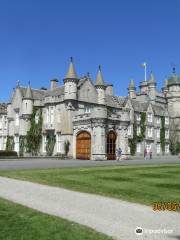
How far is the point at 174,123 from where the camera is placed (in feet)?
233

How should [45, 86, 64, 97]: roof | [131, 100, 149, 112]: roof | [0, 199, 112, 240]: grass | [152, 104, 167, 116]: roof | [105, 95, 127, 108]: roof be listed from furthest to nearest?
[152, 104, 167, 116]: roof → [131, 100, 149, 112]: roof → [105, 95, 127, 108]: roof → [45, 86, 64, 97]: roof → [0, 199, 112, 240]: grass

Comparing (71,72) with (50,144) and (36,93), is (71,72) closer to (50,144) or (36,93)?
(36,93)

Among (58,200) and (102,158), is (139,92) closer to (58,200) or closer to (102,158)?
(102,158)

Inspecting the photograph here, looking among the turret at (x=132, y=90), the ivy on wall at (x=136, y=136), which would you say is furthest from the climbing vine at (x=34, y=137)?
the turret at (x=132, y=90)

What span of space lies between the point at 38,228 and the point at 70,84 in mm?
39936

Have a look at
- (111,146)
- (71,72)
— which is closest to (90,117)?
(111,146)

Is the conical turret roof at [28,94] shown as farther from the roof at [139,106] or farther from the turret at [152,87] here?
the turret at [152,87]

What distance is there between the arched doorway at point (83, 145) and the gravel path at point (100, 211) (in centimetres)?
2979

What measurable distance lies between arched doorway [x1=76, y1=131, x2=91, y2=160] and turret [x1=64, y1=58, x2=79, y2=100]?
19.4ft

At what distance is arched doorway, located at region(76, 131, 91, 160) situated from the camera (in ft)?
143

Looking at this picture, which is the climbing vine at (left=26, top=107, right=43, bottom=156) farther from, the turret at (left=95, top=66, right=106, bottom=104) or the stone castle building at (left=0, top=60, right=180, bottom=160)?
the turret at (left=95, top=66, right=106, bottom=104)

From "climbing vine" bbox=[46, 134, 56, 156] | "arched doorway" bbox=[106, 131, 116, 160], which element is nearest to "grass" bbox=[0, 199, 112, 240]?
"arched doorway" bbox=[106, 131, 116, 160]

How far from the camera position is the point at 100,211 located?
961 centimetres

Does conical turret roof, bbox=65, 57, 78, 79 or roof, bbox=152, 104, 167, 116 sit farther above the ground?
conical turret roof, bbox=65, 57, 78, 79
